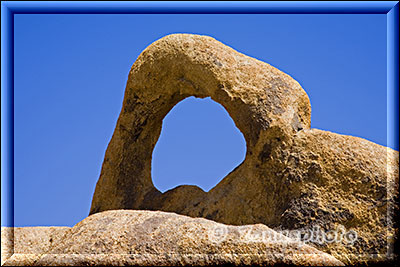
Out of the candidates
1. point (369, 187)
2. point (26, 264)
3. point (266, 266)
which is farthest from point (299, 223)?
point (26, 264)

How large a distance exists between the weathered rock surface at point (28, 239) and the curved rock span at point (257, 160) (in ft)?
3.31

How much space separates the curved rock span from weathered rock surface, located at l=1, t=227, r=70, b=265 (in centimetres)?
101

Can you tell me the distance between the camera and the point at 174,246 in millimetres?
5473

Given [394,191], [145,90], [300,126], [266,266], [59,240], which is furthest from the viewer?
[145,90]

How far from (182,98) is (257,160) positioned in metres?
1.71

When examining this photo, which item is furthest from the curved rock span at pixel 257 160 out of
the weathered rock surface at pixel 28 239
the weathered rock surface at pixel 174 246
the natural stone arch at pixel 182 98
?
the weathered rock surface at pixel 174 246

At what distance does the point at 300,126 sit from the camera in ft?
25.4

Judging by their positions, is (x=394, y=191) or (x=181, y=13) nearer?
(x=181, y=13)

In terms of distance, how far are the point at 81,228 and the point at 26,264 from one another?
62 cm

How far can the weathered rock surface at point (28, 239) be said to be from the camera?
703cm

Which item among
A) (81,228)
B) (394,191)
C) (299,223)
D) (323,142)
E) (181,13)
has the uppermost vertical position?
(181,13)

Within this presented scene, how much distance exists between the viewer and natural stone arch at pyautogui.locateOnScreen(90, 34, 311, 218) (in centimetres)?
783

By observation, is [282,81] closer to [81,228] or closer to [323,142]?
[323,142]

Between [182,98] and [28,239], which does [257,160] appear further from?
[28,239]
